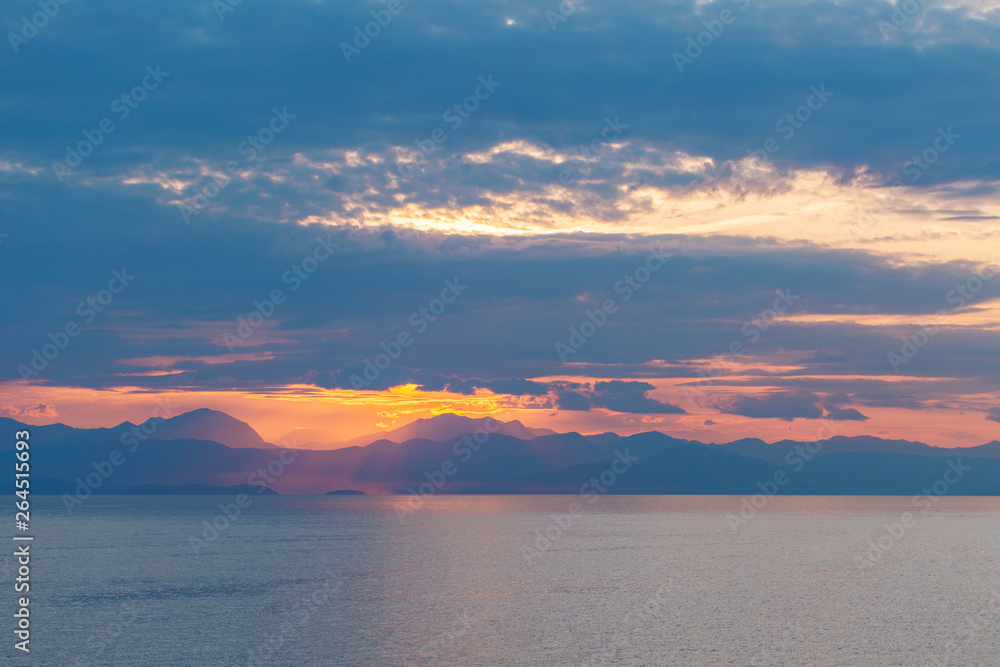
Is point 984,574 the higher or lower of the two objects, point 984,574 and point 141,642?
the lower

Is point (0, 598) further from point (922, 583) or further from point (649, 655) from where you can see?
point (922, 583)

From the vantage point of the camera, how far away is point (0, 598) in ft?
271

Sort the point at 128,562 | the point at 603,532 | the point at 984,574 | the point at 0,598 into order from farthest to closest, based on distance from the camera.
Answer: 1. the point at 603,532
2. the point at 128,562
3. the point at 984,574
4. the point at 0,598

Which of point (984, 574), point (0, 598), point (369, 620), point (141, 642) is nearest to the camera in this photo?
point (141, 642)

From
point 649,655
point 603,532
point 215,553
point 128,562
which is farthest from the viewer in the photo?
point 603,532

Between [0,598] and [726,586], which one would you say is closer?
[0,598]

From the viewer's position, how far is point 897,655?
60.8m

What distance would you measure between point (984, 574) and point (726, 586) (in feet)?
128

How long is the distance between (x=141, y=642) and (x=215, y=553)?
75.4m

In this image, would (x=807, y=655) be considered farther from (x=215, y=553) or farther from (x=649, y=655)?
(x=215, y=553)

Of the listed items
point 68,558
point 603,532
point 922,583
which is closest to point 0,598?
point 68,558

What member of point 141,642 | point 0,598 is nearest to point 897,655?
point 141,642

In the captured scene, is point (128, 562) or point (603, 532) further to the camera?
point (603, 532)

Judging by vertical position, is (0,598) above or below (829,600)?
above
